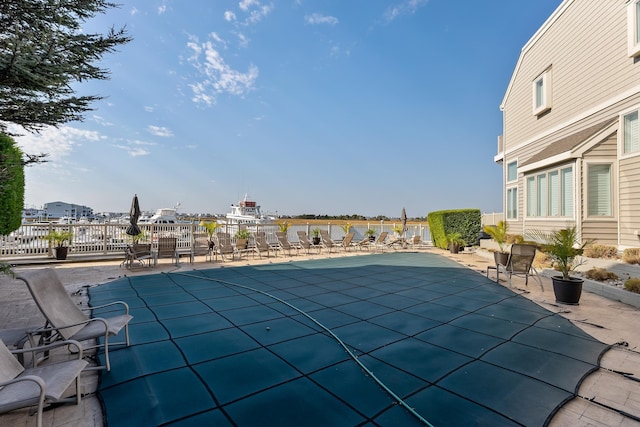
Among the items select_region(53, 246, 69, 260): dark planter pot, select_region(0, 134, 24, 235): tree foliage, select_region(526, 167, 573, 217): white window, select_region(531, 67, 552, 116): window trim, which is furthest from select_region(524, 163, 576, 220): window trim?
select_region(53, 246, 69, 260): dark planter pot

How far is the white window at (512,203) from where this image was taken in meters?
12.0

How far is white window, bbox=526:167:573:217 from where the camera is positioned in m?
8.45

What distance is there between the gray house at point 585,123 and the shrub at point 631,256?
0.54 m

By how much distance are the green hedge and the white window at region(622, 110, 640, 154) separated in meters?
6.58

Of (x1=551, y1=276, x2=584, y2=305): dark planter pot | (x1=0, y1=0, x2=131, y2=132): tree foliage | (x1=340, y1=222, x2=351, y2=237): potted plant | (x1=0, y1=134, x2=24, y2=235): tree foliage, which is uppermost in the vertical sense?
(x1=0, y1=0, x2=131, y2=132): tree foliage

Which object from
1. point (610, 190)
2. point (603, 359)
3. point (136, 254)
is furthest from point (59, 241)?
point (610, 190)

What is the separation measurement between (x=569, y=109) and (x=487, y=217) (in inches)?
285

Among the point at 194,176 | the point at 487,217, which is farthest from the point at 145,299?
the point at 194,176

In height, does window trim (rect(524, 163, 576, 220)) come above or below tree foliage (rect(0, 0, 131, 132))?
below

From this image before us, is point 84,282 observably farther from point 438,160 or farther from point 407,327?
point 438,160

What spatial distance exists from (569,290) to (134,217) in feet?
36.9

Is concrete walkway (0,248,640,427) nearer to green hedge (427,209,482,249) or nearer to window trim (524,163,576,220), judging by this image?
window trim (524,163,576,220)

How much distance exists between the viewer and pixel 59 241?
922 cm

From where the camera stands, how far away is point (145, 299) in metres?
5.21
